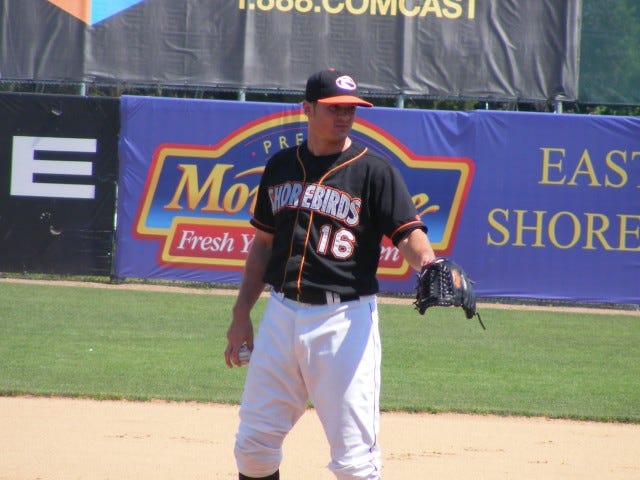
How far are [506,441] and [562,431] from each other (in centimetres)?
57

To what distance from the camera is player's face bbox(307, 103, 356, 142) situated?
377 cm

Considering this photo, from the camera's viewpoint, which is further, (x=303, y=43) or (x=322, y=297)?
(x=303, y=43)

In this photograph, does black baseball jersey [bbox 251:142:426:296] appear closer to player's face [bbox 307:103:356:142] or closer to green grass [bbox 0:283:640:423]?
player's face [bbox 307:103:356:142]

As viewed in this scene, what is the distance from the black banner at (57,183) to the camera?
42.4ft

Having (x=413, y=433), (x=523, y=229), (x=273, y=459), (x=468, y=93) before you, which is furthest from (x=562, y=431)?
(x=468, y=93)

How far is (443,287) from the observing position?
3.54 metres

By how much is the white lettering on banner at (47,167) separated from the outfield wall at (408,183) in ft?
0.08

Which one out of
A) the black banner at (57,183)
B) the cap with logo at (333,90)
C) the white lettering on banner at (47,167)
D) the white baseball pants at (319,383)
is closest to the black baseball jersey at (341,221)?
the white baseball pants at (319,383)

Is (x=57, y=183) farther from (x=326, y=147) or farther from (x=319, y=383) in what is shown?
(x=319, y=383)

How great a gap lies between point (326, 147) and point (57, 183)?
9.72 m

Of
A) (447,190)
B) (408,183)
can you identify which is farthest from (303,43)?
(447,190)

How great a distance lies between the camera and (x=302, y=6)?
46.6 ft

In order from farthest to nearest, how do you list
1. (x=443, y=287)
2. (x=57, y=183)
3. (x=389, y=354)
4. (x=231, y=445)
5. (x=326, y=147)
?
(x=57, y=183) → (x=389, y=354) → (x=231, y=445) → (x=326, y=147) → (x=443, y=287)

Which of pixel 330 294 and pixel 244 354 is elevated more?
pixel 330 294
